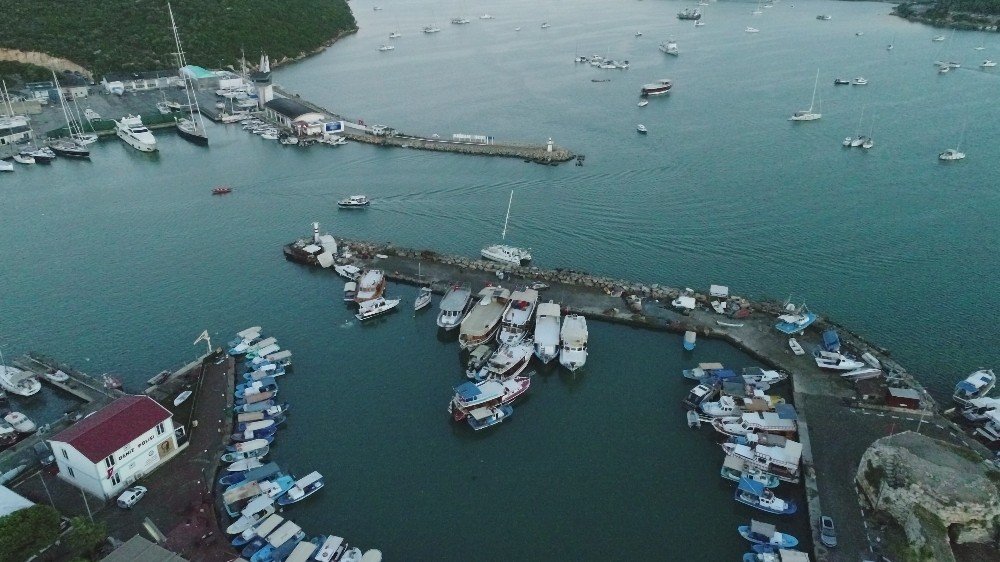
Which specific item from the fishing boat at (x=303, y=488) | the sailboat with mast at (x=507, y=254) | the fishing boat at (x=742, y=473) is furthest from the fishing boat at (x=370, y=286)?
the fishing boat at (x=742, y=473)

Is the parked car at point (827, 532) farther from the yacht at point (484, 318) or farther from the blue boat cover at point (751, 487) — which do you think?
the yacht at point (484, 318)

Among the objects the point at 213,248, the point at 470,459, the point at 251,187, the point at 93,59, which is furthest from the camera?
the point at 93,59

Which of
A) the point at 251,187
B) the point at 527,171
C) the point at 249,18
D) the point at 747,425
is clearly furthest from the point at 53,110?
the point at 747,425

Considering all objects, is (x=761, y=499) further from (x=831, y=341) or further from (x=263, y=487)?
(x=263, y=487)

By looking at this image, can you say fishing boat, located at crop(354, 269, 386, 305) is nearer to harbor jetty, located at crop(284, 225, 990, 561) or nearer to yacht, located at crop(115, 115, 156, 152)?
harbor jetty, located at crop(284, 225, 990, 561)

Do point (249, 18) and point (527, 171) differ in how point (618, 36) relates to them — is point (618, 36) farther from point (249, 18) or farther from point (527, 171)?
point (527, 171)

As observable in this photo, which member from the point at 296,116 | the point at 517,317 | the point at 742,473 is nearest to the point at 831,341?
the point at 742,473

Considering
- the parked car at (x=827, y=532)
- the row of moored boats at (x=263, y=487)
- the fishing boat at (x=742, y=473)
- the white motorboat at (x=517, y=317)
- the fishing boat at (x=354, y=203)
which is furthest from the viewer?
the fishing boat at (x=354, y=203)
